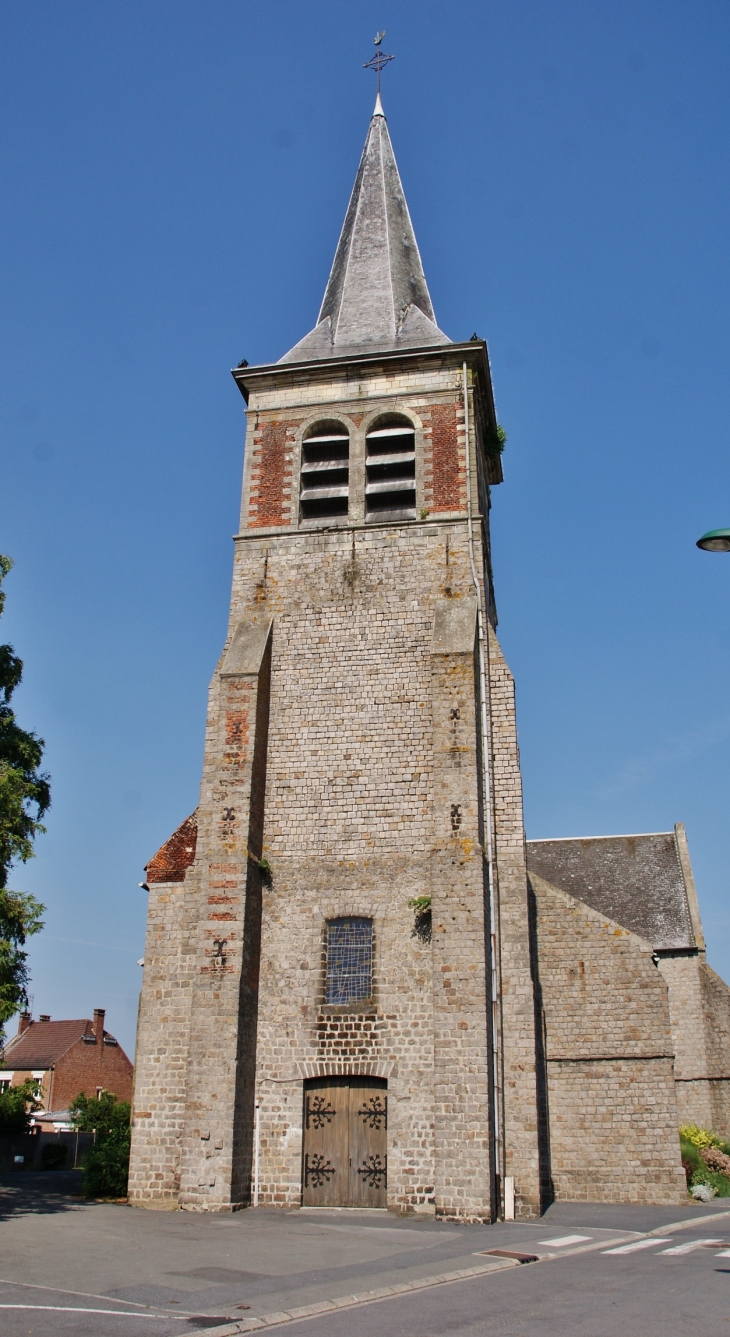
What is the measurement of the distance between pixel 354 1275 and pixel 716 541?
22.9ft

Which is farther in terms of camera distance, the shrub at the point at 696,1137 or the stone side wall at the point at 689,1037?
the stone side wall at the point at 689,1037

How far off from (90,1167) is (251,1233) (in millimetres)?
5110

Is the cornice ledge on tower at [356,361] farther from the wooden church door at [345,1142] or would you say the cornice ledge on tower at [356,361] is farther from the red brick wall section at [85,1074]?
the red brick wall section at [85,1074]

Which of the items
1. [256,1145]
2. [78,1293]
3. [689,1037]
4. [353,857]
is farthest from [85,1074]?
[78,1293]

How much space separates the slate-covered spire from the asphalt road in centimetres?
1389

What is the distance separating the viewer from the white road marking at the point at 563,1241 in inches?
422

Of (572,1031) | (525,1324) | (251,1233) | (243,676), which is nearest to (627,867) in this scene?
(572,1031)

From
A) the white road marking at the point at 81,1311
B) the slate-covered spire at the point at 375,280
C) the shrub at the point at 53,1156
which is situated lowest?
the shrub at the point at 53,1156

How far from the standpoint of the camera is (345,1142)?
13.8 meters

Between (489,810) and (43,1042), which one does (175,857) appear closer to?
(489,810)

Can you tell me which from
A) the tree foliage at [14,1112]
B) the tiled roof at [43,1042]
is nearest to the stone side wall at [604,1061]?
the tree foliage at [14,1112]

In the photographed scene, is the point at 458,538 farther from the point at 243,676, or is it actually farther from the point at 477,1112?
the point at 477,1112

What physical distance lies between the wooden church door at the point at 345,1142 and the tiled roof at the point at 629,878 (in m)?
14.0

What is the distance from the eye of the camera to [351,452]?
1784cm
